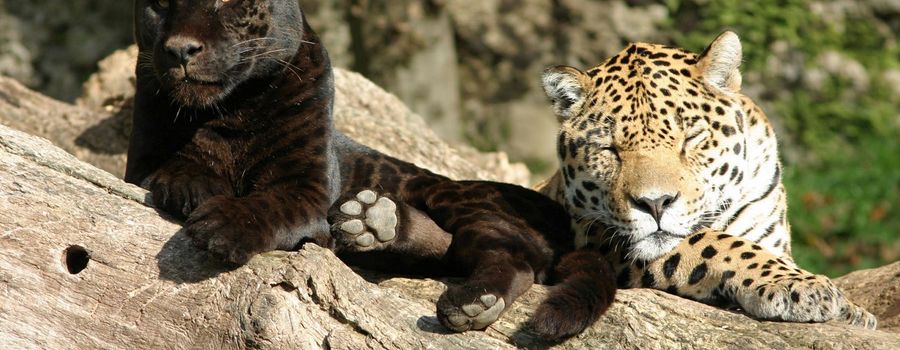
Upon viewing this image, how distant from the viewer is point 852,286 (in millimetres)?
8586

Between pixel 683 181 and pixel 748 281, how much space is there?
70cm

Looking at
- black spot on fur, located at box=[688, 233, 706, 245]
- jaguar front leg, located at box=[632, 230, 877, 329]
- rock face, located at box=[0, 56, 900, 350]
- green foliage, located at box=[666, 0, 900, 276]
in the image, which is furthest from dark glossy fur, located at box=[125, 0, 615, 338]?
green foliage, located at box=[666, 0, 900, 276]

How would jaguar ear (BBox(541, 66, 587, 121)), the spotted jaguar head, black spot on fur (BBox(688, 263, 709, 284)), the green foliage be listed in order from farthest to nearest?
the green foliage, jaguar ear (BBox(541, 66, 587, 121)), the spotted jaguar head, black spot on fur (BBox(688, 263, 709, 284))

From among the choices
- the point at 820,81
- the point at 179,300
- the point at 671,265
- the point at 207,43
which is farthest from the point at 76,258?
the point at 820,81

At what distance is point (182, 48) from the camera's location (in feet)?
20.0

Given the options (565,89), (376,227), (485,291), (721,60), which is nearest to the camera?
(485,291)

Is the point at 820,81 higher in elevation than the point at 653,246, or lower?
higher

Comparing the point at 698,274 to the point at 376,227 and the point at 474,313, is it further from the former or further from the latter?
the point at 376,227

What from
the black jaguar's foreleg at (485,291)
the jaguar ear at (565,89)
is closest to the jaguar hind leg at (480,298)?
the black jaguar's foreleg at (485,291)

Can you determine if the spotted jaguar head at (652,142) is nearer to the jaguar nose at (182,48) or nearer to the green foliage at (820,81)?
the jaguar nose at (182,48)

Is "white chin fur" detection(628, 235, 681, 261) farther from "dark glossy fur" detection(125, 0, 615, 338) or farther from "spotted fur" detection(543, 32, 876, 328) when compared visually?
"dark glossy fur" detection(125, 0, 615, 338)

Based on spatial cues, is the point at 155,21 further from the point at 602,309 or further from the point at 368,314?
the point at 602,309

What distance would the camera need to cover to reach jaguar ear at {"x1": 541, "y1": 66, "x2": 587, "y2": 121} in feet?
24.4

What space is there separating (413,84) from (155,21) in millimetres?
9996
